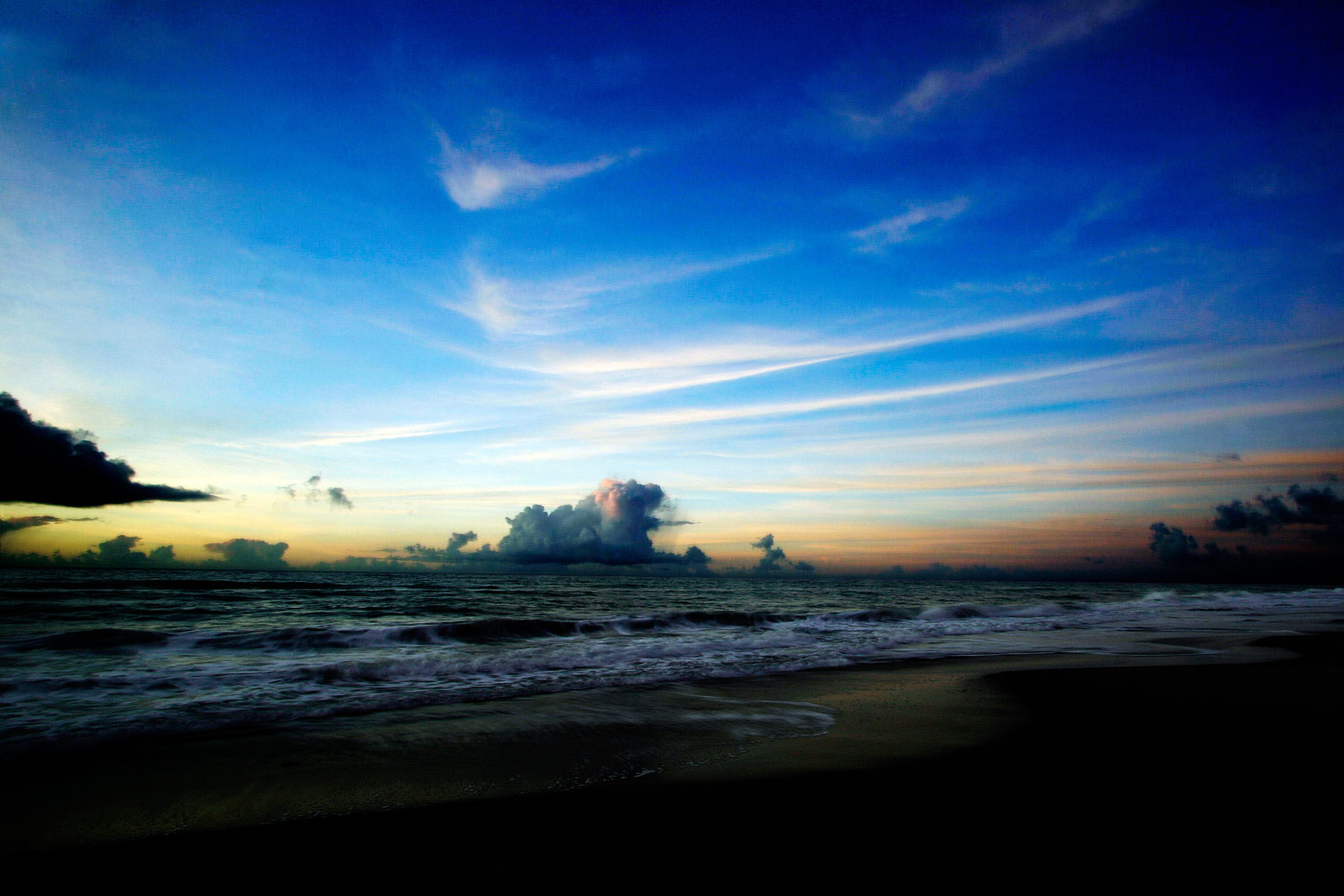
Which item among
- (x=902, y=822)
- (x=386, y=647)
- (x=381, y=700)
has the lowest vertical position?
(x=386, y=647)

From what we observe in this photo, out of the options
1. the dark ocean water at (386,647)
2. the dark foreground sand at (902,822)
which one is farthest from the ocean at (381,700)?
the dark foreground sand at (902,822)

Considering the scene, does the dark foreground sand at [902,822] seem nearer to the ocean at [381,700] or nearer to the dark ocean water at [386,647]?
the ocean at [381,700]

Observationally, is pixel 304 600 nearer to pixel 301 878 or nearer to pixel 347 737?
→ pixel 347 737

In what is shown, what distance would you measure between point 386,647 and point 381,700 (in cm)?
705

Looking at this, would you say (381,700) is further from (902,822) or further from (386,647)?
(902,822)

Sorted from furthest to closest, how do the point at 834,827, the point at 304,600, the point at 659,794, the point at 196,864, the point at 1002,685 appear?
the point at 304,600
the point at 1002,685
the point at 659,794
the point at 834,827
the point at 196,864

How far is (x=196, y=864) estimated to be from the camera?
351 cm

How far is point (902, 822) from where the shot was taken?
155 inches

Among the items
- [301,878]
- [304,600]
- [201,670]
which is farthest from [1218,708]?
[304,600]

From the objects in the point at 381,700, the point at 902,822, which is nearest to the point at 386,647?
the point at 381,700

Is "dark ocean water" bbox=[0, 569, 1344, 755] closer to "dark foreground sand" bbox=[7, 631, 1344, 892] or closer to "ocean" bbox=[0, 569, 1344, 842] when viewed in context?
"ocean" bbox=[0, 569, 1344, 842]

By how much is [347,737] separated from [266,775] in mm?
1228

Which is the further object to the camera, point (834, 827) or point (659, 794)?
point (659, 794)

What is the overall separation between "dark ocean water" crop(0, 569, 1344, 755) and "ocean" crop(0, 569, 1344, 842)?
0.08m
